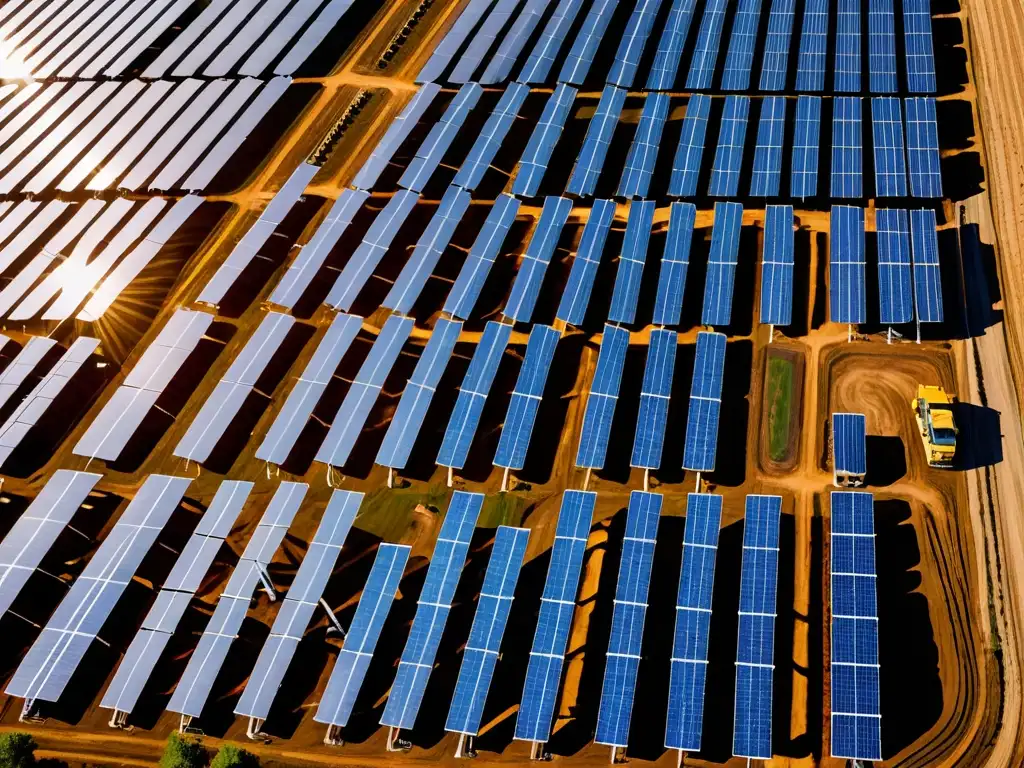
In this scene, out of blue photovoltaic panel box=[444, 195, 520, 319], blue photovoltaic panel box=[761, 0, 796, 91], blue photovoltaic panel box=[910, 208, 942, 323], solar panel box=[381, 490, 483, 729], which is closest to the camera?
solar panel box=[381, 490, 483, 729]

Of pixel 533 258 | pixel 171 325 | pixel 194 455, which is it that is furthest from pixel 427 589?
pixel 171 325

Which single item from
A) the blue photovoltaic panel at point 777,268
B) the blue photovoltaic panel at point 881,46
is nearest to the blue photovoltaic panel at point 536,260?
the blue photovoltaic panel at point 777,268

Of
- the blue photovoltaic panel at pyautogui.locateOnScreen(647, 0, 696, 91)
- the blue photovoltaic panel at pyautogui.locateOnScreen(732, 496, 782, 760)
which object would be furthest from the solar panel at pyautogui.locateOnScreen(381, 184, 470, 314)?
the blue photovoltaic panel at pyautogui.locateOnScreen(732, 496, 782, 760)

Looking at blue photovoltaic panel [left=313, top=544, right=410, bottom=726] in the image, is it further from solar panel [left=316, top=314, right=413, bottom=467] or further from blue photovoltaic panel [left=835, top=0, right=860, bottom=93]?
blue photovoltaic panel [left=835, top=0, right=860, bottom=93]

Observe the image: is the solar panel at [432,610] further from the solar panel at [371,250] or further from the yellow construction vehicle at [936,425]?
the yellow construction vehicle at [936,425]

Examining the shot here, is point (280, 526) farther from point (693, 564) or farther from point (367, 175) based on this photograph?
point (367, 175)
